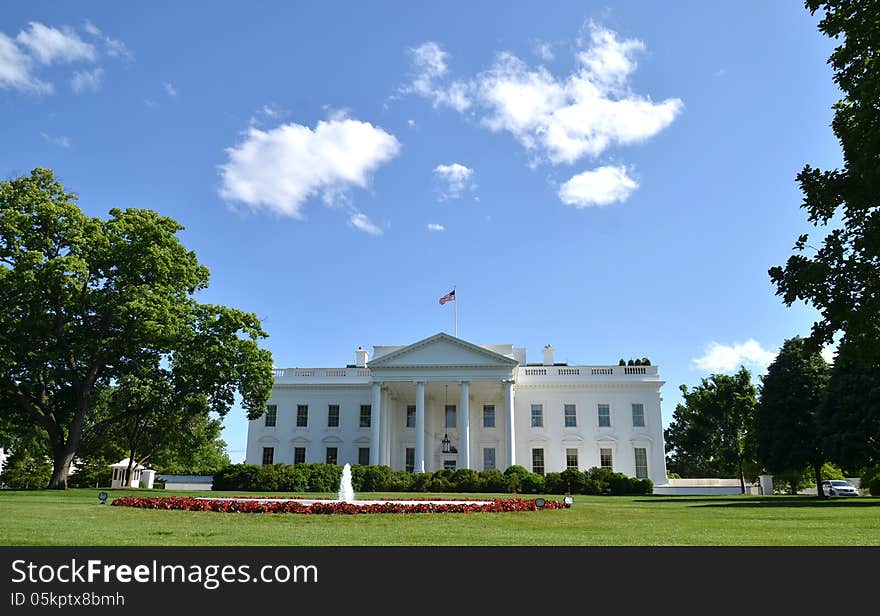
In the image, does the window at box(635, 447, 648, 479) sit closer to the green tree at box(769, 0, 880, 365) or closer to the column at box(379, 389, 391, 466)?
the column at box(379, 389, 391, 466)

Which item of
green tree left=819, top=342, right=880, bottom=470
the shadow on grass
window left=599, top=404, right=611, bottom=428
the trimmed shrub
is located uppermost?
window left=599, top=404, right=611, bottom=428

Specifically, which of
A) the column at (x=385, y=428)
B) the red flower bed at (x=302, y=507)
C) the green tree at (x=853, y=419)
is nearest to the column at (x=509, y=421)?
the column at (x=385, y=428)

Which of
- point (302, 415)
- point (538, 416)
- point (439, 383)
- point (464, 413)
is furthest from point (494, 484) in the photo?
point (302, 415)

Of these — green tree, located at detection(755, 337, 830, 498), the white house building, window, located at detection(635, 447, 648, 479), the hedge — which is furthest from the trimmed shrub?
window, located at detection(635, 447, 648, 479)

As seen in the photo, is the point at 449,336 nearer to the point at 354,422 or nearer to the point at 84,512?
the point at 354,422

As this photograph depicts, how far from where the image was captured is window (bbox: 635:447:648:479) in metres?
47.3

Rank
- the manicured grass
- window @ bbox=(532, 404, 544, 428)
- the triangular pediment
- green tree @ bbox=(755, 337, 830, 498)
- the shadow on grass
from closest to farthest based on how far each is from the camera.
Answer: the manicured grass → the shadow on grass → green tree @ bbox=(755, 337, 830, 498) → the triangular pediment → window @ bbox=(532, 404, 544, 428)

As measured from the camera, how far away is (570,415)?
161 ft

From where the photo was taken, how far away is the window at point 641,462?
4728 centimetres

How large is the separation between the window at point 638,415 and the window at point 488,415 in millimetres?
10384

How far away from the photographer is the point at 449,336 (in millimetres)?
46312

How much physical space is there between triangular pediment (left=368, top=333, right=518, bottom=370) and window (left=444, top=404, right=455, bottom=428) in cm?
681

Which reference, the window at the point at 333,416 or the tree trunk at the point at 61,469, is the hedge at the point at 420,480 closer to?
the tree trunk at the point at 61,469

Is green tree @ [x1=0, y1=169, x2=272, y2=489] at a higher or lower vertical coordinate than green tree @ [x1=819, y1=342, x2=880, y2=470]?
higher
